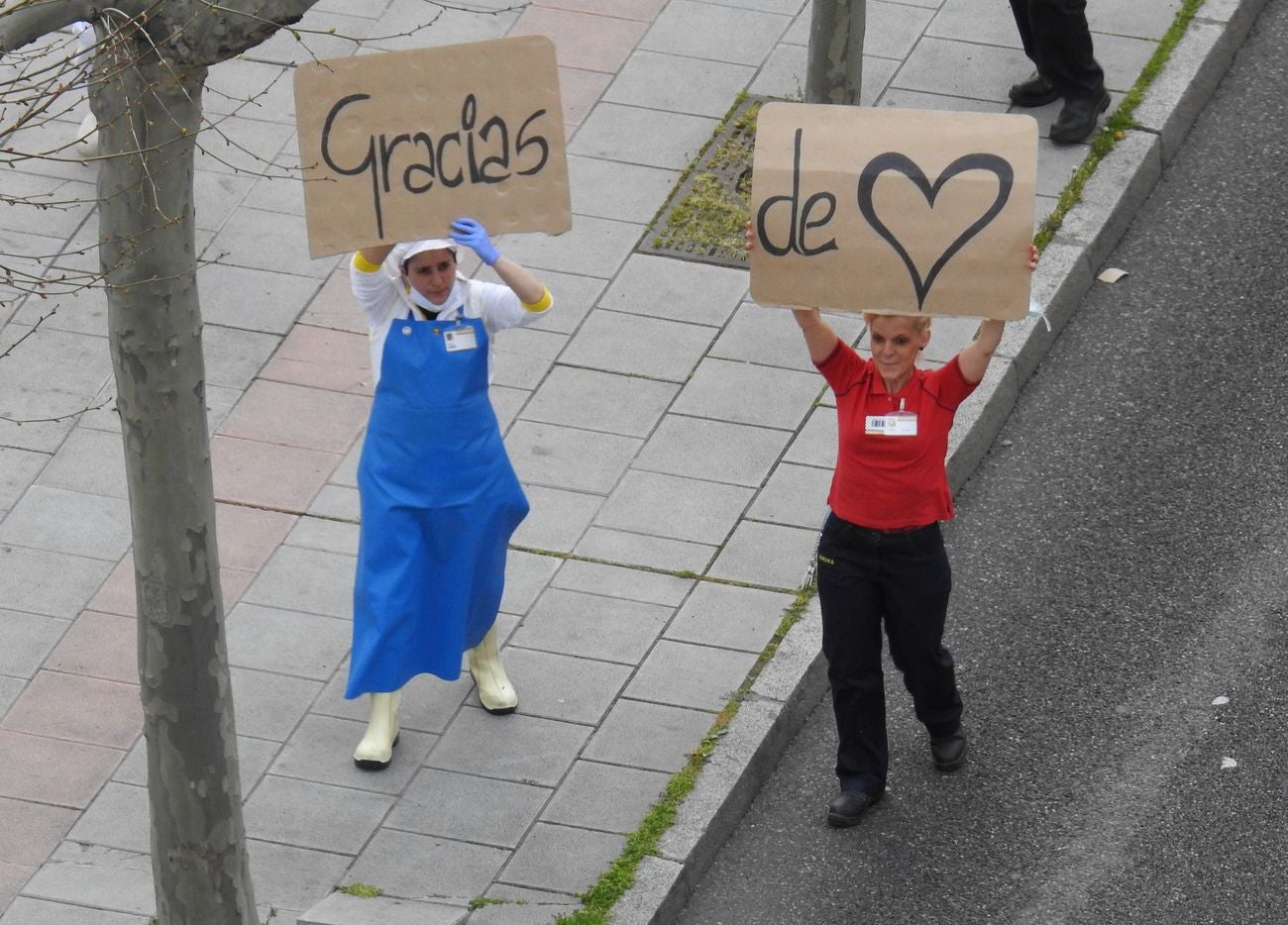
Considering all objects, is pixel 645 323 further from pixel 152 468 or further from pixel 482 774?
pixel 152 468

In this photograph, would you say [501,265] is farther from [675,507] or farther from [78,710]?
[78,710]

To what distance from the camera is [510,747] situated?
25.4ft

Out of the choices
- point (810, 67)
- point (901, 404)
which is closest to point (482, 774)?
point (901, 404)

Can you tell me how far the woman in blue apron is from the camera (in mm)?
7203

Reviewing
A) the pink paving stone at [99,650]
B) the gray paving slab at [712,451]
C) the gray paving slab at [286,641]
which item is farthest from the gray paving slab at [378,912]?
the gray paving slab at [712,451]

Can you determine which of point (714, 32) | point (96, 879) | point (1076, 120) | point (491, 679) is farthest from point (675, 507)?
point (714, 32)

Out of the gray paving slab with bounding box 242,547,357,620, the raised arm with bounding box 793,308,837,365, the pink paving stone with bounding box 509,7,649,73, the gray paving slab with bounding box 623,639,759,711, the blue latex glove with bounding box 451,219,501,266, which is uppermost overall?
the blue latex glove with bounding box 451,219,501,266

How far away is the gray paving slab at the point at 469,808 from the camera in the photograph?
7.36 metres

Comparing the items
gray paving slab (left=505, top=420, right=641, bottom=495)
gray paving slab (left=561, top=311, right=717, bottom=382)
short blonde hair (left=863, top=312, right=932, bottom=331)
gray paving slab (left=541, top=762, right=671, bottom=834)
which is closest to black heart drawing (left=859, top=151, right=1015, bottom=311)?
short blonde hair (left=863, top=312, right=932, bottom=331)

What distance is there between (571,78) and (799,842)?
5.09 m

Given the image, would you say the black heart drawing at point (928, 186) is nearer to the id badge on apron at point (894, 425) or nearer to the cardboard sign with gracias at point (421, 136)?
the id badge on apron at point (894, 425)

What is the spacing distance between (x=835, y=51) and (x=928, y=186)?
3738 mm

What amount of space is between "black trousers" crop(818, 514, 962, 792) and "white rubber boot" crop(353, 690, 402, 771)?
154 cm

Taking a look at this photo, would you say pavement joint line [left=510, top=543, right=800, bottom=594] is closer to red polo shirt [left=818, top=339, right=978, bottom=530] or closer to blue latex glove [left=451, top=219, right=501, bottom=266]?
red polo shirt [left=818, top=339, right=978, bottom=530]
